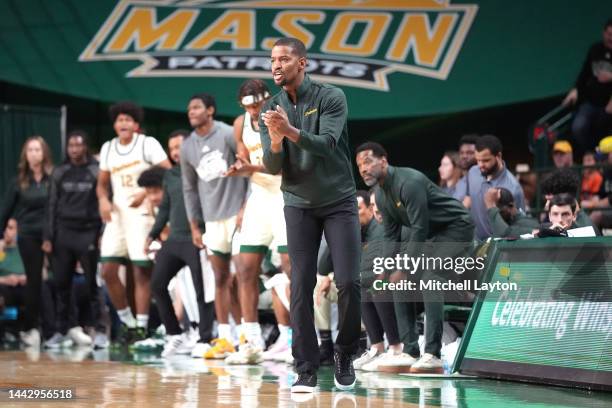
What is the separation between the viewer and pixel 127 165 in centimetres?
1088

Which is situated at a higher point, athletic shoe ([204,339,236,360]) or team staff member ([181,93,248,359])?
team staff member ([181,93,248,359])

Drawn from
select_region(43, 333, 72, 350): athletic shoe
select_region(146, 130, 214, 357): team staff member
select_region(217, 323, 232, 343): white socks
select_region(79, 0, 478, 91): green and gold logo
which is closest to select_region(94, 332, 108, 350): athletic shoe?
select_region(43, 333, 72, 350): athletic shoe

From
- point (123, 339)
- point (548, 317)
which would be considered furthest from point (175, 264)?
point (548, 317)

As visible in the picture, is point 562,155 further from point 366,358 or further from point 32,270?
point 32,270

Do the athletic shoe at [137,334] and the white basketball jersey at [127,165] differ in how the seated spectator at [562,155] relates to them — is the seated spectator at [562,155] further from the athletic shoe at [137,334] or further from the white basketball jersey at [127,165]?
the athletic shoe at [137,334]

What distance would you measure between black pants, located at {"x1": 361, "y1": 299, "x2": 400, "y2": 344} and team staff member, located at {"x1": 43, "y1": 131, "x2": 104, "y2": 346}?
3.66 meters

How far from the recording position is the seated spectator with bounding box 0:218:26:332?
12375mm

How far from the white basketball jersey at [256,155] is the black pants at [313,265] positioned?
7.64ft

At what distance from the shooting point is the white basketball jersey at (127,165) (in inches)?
428

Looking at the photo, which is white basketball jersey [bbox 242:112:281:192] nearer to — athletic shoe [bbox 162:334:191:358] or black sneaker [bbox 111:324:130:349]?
athletic shoe [bbox 162:334:191:358]

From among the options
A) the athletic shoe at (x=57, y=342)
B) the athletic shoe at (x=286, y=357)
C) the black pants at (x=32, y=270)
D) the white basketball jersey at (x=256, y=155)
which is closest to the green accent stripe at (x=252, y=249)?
the white basketball jersey at (x=256, y=155)

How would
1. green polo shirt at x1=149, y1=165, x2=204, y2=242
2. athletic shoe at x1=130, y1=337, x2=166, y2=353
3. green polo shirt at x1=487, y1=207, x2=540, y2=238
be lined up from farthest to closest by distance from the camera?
athletic shoe at x1=130, y1=337, x2=166, y2=353 → green polo shirt at x1=149, y1=165, x2=204, y2=242 → green polo shirt at x1=487, y1=207, x2=540, y2=238

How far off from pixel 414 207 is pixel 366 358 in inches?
54.3

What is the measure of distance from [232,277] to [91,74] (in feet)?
15.8
